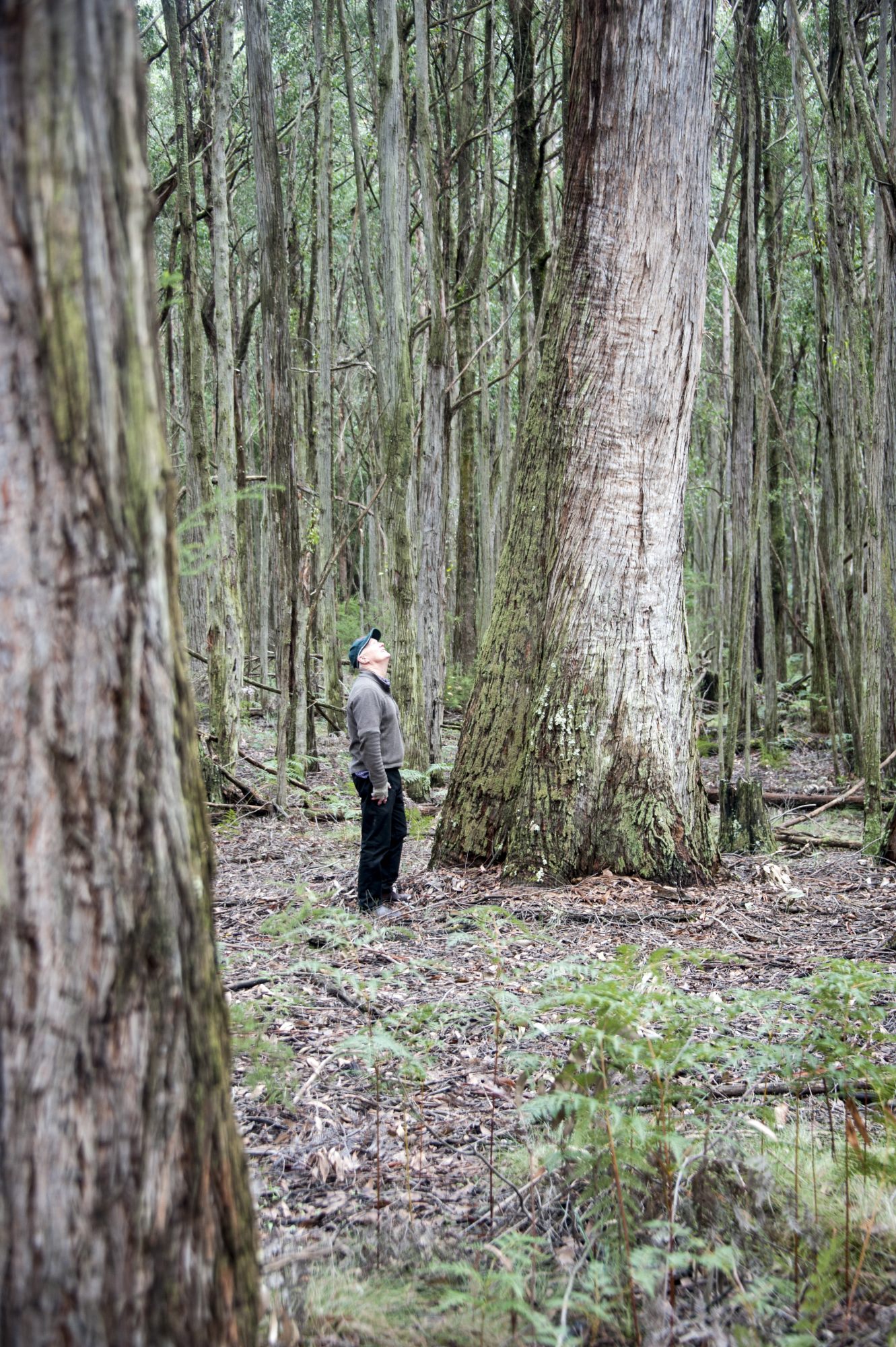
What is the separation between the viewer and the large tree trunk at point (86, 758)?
119 cm

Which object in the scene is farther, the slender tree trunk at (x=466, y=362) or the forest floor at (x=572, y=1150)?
the slender tree trunk at (x=466, y=362)

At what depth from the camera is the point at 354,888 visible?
638 centimetres

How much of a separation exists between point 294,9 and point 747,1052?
1894 cm

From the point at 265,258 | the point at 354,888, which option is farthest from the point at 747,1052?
the point at 265,258

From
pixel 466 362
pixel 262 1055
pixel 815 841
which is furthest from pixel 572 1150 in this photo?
pixel 466 362

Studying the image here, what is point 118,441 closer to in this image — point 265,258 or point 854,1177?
point 854,1177

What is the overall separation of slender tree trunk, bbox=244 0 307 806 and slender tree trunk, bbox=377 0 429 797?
1302 millimetres

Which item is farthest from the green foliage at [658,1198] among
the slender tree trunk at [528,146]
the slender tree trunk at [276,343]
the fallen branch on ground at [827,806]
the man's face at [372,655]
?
the slender tree trunk at [528,146]

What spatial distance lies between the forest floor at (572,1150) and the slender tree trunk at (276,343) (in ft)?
12.9

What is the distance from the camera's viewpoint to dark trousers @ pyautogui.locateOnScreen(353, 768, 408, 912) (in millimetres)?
5812

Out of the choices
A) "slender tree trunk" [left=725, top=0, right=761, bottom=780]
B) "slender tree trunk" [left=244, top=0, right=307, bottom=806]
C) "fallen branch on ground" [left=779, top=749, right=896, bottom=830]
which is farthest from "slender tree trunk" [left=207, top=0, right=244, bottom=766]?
"fallen branch on ground" [left=779, top=749, right=896, bottom=830]

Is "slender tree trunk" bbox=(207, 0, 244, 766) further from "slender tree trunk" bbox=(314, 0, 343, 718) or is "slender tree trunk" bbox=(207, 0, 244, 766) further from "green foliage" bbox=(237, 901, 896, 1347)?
"green foliage" bbox=(237, 901, 896, 1347)

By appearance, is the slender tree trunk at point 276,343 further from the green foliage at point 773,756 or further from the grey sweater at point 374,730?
the green foliage at point 773,756

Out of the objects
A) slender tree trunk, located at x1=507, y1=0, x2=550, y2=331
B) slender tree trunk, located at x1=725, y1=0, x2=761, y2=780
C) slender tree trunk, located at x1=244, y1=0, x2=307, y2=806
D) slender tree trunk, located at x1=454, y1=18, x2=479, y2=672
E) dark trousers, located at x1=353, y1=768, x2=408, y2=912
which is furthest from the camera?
slender tree trunk, located at x1=454, y1=18, x2=479, y2=672
